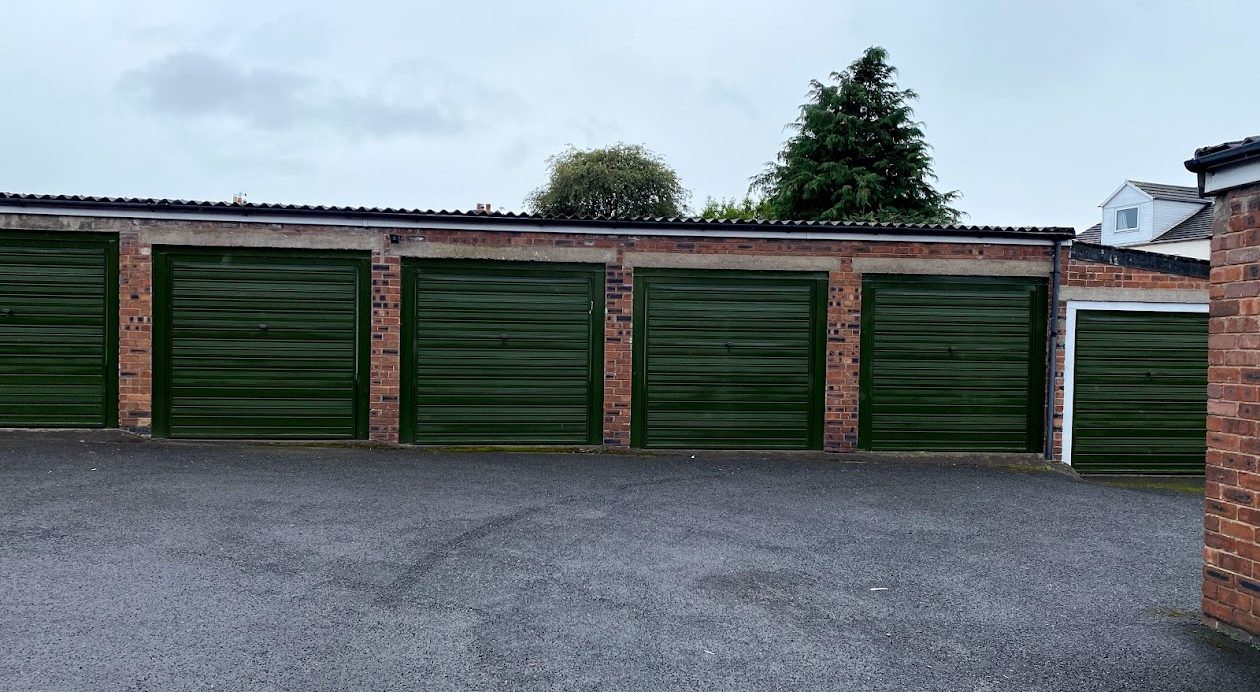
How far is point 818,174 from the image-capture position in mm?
30594

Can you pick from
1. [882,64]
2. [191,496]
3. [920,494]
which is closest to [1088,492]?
[920,494]

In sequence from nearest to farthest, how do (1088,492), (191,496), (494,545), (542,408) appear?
1. (494,545)
2. (191,496)
3. (1088,492)
4. (542,408)

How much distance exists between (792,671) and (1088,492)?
725cm

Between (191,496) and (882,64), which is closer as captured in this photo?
(191,496)

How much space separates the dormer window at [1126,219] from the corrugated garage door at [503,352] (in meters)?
27.8

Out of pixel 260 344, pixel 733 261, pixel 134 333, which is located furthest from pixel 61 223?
pixel 733 261

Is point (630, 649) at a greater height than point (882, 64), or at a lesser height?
lesser

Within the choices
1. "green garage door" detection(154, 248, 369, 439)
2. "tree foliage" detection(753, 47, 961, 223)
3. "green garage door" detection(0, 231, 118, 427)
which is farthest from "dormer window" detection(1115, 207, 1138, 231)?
"green garage door" detection(0, 231, 118, 427)

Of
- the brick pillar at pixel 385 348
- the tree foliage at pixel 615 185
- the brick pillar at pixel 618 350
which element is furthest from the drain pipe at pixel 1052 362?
the tree foliage at pixel 615 185

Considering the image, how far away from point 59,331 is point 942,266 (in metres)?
12.1

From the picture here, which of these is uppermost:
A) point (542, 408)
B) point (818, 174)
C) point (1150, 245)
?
point (818, 174)

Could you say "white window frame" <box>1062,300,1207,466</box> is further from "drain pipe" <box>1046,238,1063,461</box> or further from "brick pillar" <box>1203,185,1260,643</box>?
"brick pillar" <box>1203,185,1260,643</box>

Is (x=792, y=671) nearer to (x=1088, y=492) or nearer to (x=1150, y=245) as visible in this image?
(x=1088, y=492)

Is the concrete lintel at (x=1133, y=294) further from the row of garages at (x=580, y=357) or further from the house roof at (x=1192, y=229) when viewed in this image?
the house roof at (x=1192, y=229)
